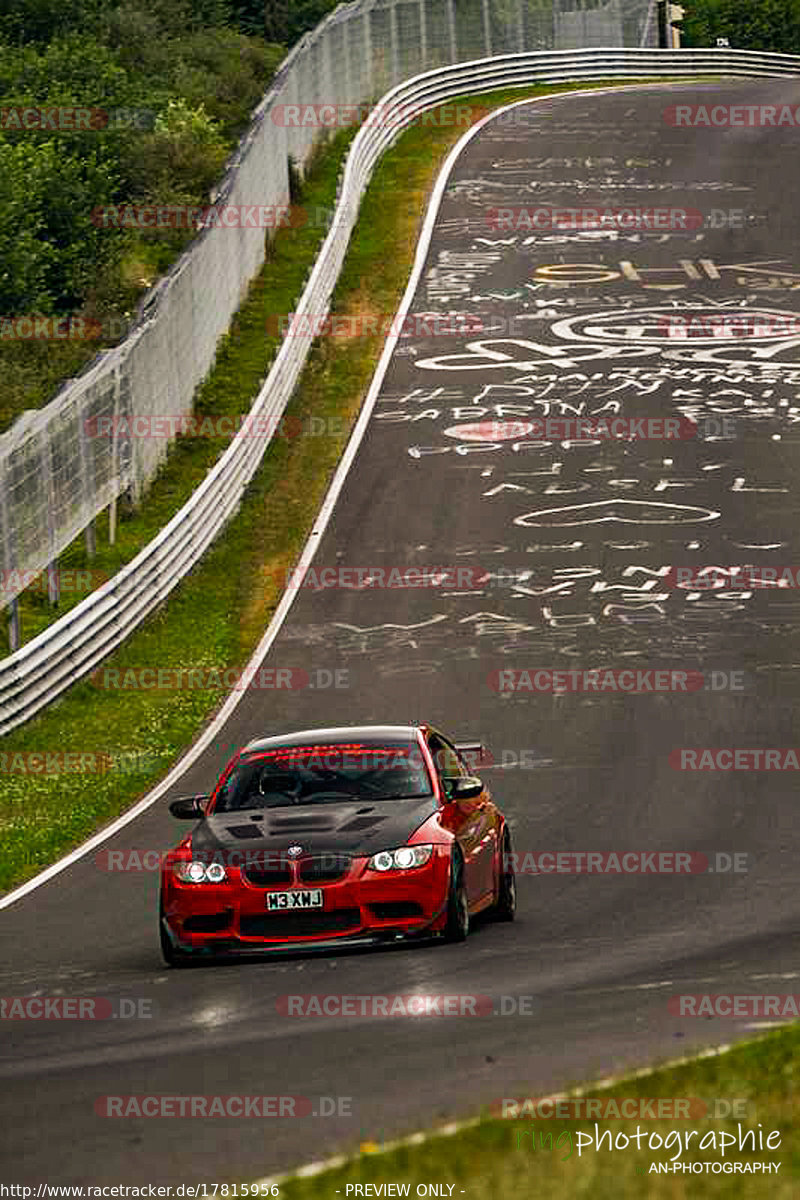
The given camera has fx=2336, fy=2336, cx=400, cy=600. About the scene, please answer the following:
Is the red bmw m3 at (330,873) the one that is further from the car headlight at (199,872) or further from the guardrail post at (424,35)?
the guardrail post at (424,35)

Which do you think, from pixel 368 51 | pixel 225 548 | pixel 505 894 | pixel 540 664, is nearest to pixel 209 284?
pixel 225 548

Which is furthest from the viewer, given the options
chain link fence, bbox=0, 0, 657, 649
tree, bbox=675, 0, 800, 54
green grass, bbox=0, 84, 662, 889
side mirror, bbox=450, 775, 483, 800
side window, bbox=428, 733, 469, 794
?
tree, bbox=675, 0, 800, 54

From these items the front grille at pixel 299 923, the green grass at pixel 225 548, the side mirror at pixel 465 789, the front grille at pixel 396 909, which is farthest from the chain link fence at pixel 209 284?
the front grille at pixel 396 909

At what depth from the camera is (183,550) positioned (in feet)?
99.5

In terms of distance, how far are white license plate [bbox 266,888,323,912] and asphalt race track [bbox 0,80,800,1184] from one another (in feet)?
1.01

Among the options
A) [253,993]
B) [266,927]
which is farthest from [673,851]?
[253,993]

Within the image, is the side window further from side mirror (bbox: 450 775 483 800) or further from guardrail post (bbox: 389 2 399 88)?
guardrail post (bbox: 389 2 399 88)

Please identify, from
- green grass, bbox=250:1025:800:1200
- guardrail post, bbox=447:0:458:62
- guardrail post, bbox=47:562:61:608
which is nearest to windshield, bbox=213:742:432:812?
green grass, bbox=250:1025:800:1200

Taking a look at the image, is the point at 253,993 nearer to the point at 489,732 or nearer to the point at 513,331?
the point at 489,732

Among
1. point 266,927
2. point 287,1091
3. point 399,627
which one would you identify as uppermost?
point 287,1091

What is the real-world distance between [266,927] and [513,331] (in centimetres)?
3141

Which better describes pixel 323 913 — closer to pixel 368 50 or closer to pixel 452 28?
pixel 368 50

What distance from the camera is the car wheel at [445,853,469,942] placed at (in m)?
13.1

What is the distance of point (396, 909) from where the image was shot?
13.0 m
